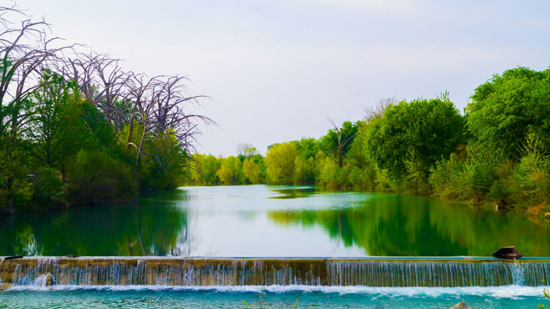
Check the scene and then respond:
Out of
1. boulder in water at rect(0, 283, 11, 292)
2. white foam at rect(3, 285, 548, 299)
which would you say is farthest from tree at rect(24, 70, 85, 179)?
white foam at rect(3, 285, 548, 299)

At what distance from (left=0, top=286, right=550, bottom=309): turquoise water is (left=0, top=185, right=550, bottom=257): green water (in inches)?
107

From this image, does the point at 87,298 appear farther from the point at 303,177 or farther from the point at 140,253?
the point at 303,177

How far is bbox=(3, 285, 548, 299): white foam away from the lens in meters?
10.3

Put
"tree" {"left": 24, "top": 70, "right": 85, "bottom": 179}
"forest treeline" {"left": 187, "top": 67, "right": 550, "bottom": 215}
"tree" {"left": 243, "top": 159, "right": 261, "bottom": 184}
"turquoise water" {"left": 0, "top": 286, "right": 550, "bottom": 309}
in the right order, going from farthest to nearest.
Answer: "tree" {"left": 243, "top": 159, "right": 261, "bottom": 184}
"tree" {"left": 24, "top": 70, "right": 85, "bottom": 179}
"forest treeline" {"left": 187, "top": 67, "right": 550, "bottom": 215}
"turquoise water" {"left": 0, "top": 286, "right": 550, "bottom": 309}

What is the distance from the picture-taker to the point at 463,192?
2914 cm

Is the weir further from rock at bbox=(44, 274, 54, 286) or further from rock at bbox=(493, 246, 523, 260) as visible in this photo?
rock at bbox=(493, 246, 523, 260)

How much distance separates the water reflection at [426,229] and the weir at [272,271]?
7.78 feet

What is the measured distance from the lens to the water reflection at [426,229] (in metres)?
14.1

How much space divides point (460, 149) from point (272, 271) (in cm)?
3012

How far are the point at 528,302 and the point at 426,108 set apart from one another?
1240 inches

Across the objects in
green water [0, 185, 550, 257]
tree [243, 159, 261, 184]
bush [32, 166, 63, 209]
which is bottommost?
green water [0, 185, 550, 257]

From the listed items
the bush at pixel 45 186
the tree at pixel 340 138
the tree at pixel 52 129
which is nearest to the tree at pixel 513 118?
the bush at pixel 45 186

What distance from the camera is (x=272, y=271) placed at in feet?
36.9

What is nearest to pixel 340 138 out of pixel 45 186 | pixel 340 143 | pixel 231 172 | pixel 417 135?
pixel 340 143
